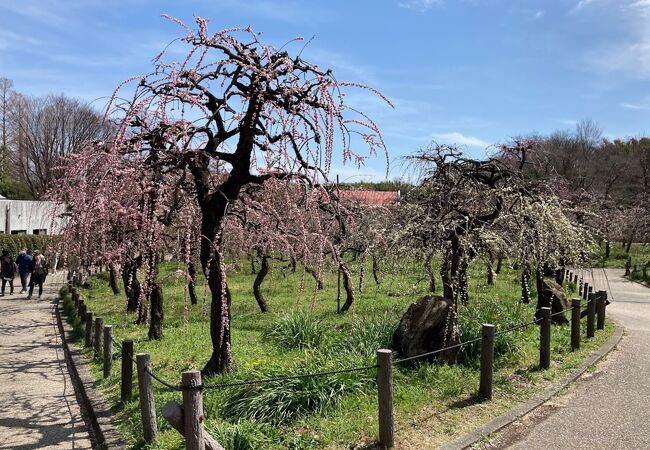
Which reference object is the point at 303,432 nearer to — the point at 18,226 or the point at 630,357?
the point at 630,357

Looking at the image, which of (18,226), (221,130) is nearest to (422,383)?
(221,130)

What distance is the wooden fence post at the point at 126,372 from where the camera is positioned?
20.9ft

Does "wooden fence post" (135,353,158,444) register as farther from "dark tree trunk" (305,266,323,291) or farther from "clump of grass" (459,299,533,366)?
"clump of grass" (459,299,533,366)

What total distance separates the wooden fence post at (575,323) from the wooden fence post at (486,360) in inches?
130

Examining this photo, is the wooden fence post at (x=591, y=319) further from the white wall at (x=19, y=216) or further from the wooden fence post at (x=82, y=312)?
the white wall at (x=19, y=216)

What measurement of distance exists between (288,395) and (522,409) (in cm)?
275

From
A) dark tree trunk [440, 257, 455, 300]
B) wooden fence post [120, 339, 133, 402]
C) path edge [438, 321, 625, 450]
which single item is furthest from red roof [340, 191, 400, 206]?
wooden fence post [120, 339, 133, 402]

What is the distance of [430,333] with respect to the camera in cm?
747

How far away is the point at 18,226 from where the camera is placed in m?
32.7

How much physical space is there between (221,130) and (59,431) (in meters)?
4.05

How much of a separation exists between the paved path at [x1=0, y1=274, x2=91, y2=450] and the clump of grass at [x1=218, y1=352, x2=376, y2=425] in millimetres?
1689

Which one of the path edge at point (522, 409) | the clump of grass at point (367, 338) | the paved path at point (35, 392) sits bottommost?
the paved path at point (35, 392)

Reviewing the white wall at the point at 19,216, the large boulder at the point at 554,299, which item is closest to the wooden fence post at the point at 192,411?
the large boulder at the point at 554,299

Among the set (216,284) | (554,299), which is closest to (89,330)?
A: (216,284)
